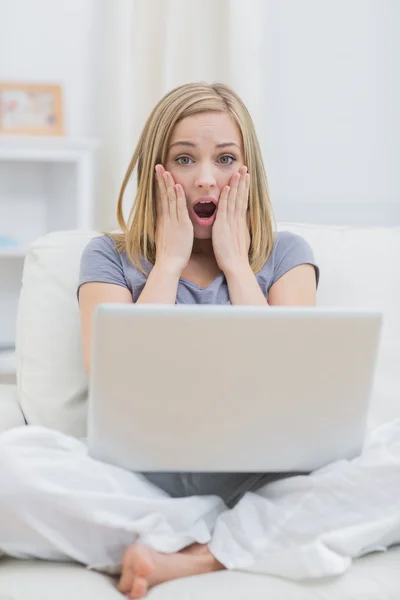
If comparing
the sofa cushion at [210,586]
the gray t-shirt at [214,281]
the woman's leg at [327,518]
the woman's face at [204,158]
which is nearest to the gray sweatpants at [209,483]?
the gray t-shirt at [214,281]

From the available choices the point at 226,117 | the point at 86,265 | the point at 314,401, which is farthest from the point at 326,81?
the point at 314,401

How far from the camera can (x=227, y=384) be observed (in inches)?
38.2

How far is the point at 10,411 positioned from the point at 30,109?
1.15 meters

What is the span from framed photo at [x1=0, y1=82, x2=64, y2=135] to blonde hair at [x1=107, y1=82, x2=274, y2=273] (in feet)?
2.74

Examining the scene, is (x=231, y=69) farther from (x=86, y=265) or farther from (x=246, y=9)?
(x=86, y=265)

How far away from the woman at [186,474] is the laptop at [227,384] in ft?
0.19

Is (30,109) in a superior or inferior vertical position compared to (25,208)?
superior

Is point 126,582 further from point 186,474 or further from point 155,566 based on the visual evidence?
point 186,474

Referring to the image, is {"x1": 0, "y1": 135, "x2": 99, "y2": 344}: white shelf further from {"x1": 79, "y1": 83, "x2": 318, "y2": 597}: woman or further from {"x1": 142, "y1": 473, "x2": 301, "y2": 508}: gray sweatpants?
{"x1": 142, "y1": 473, "x2": 301, "y2": 508}: gray sweatpants

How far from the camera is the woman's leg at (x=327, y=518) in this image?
1013mm

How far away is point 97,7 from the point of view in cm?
246

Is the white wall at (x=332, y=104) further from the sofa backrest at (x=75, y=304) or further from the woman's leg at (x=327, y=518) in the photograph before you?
the woman's leg at (x=327, y=518)

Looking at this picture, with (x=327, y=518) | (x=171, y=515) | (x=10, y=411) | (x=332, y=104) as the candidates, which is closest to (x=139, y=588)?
(x=171, y=515)

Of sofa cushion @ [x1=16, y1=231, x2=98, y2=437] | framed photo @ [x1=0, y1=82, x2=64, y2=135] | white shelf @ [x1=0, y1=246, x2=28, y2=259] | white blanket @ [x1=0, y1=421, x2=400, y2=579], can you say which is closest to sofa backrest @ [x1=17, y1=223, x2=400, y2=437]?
sofa cushion @ [x1=16, y1=231, x2=98, y2=437]
